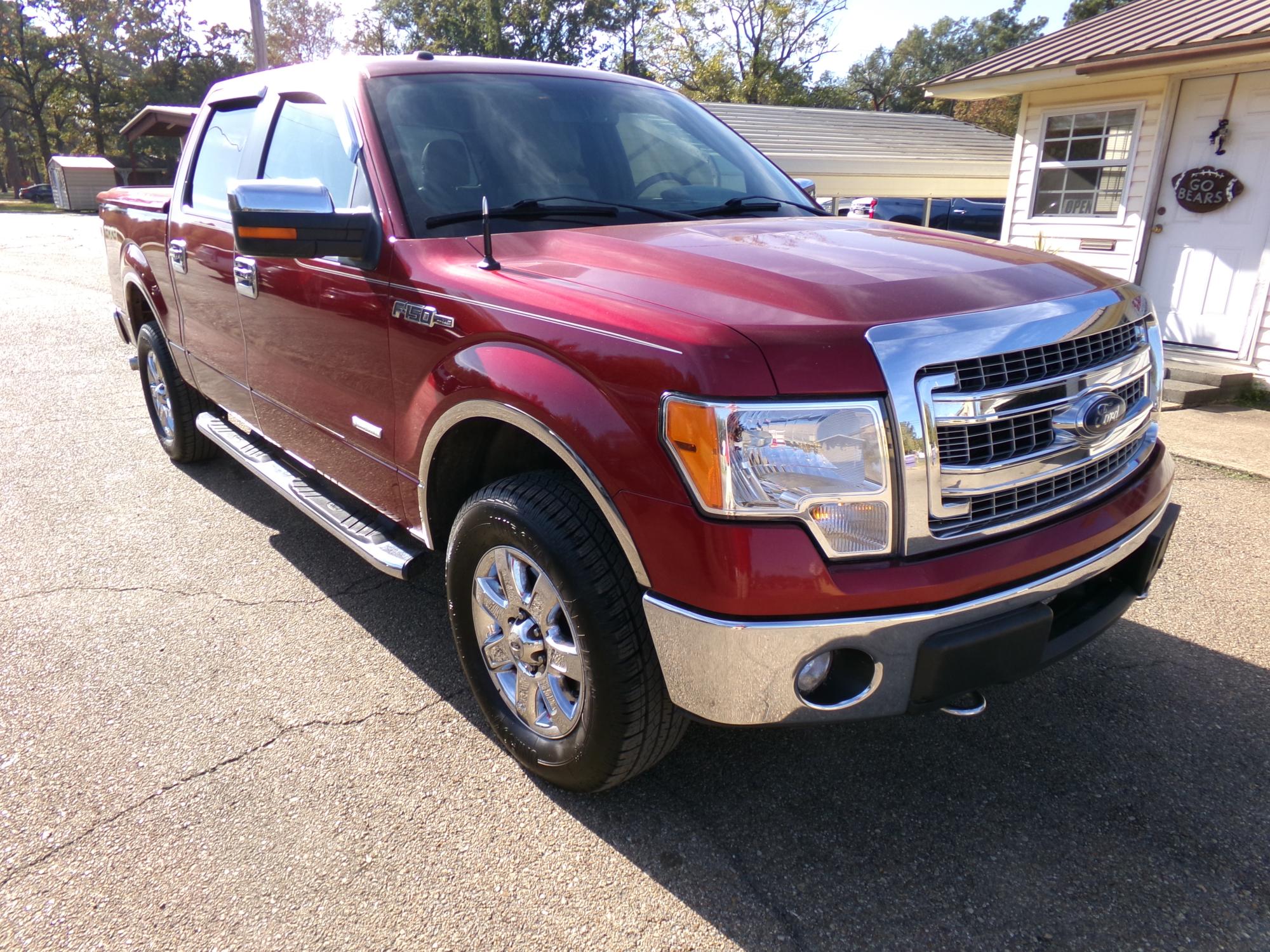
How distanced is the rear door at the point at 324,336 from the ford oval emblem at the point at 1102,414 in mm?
1937

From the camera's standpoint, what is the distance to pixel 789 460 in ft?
5.97

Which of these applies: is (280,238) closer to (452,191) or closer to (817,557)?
(452,191)

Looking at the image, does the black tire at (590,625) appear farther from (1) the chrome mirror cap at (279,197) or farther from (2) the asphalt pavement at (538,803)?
(1) the chrome mirror cap at (279,197)

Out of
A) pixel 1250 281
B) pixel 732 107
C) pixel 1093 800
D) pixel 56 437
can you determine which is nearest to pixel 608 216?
pixel 1093 800

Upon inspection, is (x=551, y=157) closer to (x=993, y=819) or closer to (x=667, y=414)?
(x=667, y=414)

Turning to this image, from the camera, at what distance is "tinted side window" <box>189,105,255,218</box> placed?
12.7 feet

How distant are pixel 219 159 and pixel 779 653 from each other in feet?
12.1

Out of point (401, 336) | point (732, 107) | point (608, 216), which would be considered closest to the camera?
point (401, 336)

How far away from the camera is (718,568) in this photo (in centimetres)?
182

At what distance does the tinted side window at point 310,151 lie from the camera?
2998 millimetres

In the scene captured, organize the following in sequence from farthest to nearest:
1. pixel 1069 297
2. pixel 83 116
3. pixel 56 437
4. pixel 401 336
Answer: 1. pixel 83 116
2. pixel 56 437
3. pixel 401 336
4. pixel 1069 297

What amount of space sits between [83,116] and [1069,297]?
233 ft

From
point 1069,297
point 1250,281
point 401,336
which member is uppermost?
point 1069,297

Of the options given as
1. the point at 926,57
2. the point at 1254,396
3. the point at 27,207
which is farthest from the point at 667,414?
the point at 926,57
